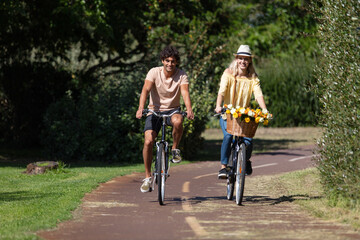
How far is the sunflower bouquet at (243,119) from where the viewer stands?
9.66 meters

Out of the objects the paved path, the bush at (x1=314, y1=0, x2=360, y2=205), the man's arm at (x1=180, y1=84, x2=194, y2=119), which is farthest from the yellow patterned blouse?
the paved path

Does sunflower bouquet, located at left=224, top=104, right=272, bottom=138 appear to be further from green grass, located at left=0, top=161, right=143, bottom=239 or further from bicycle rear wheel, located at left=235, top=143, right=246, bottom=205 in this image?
green grass, located at left=0, top=161, right=143, bottom=239

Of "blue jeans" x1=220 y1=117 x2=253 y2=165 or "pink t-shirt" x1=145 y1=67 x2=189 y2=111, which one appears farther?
"blue jeans" x1=220 y1=117 x2=253 y2=165

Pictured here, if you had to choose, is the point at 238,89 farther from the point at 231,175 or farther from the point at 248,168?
the point at 231,175

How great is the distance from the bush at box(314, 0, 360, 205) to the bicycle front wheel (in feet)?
7.55

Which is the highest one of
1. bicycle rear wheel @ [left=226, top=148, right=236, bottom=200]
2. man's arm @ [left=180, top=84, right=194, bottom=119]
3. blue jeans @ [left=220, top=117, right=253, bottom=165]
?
man's arm @ [left=180, top=84, right=194, bottom=119]

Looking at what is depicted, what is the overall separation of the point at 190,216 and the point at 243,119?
5.60ft

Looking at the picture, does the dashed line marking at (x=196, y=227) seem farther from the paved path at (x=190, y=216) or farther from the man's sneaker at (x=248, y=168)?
the man's sneaker at (x=248, y=168)

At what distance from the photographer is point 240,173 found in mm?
9938

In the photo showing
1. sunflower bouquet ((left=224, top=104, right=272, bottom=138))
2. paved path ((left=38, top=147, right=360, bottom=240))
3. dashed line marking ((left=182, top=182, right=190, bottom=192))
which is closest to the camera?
paved path ((left=38, top=147, right=360, bottom=240))

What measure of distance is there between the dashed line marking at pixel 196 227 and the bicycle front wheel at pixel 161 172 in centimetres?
112

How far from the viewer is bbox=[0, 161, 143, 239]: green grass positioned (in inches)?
329

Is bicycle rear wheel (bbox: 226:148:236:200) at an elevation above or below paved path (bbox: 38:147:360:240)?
above

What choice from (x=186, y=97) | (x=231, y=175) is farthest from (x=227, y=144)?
(x=186, y=97)
